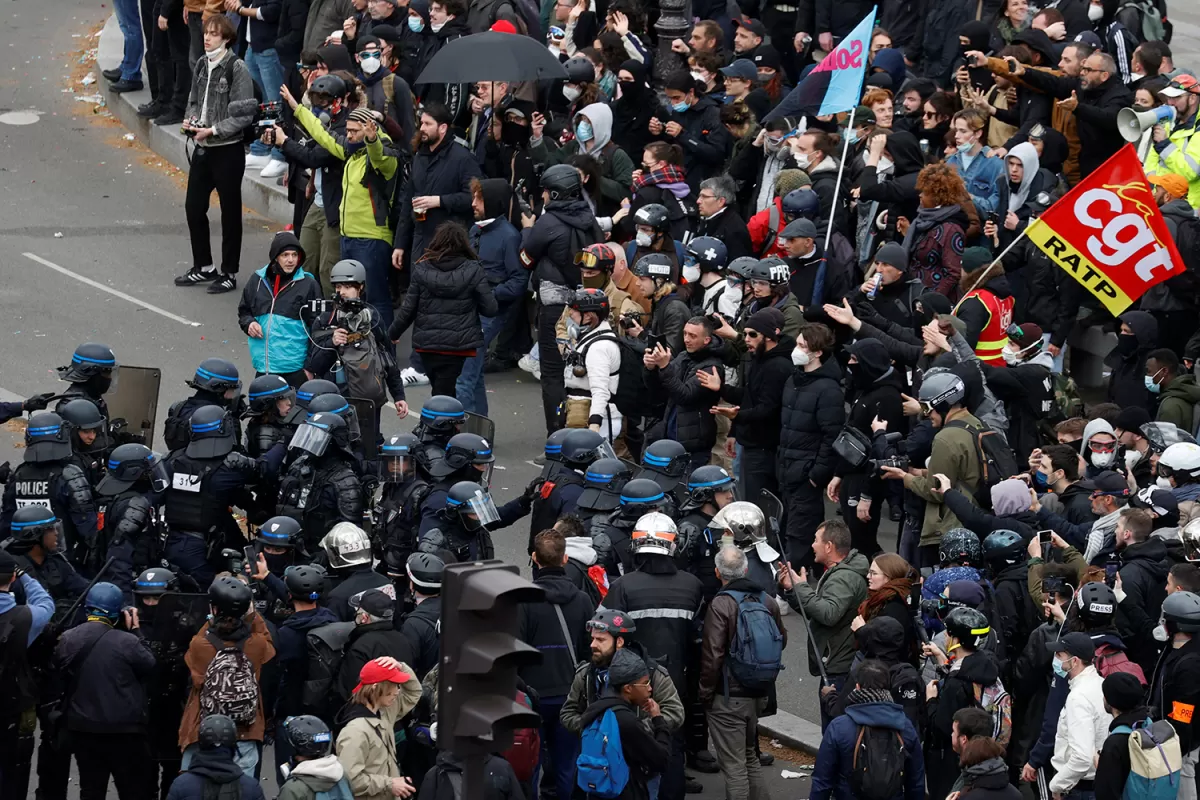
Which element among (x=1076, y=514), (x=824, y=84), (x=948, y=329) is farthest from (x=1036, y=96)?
(x=1076, y=514)

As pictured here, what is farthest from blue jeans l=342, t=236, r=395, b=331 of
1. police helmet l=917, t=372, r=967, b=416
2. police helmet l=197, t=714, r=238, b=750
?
police helmet l=197, t=714, r=238, b=750

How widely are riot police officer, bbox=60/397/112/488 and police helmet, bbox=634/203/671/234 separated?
426 centimetres

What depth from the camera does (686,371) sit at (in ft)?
44.4

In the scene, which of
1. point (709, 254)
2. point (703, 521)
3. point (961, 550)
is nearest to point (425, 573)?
point (703, 521)

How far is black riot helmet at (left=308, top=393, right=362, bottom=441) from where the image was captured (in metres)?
12.7

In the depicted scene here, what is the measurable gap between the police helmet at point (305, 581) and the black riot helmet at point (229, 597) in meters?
0.32

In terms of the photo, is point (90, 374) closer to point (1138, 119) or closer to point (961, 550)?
point (961, 550)

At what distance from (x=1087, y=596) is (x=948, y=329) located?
322 centimetres

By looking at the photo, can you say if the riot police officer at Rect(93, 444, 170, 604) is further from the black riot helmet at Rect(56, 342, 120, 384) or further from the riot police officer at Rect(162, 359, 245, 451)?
the black riot helmet at Rect(56, 342, 120, 384)

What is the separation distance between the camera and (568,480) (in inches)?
485

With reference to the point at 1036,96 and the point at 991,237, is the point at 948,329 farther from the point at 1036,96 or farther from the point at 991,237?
the point at 1036,96

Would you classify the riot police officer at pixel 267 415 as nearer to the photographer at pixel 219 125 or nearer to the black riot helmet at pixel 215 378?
the black riot helmet at pixel 215 378

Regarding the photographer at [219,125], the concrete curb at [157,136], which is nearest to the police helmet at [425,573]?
the photographer at [219,125]

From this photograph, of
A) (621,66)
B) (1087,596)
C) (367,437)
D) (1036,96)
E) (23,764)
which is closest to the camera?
(1087,596)
